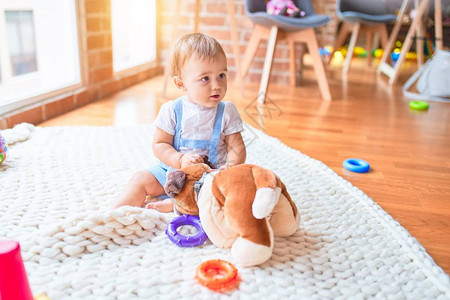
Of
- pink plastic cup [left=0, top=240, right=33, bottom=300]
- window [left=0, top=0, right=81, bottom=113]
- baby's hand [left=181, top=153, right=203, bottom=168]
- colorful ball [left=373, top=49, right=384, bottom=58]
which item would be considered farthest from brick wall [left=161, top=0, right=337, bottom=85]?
pink plastic cup [left=0, top=240, right=33, bottom=300]

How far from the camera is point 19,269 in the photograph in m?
0.55

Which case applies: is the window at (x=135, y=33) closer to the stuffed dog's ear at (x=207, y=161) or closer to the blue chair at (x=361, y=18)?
the blue chair at (x=361, y=18)

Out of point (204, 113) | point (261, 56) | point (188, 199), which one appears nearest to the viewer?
point (188, 199)

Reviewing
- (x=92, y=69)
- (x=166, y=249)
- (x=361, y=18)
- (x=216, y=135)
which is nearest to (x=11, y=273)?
(x=166, y=249)

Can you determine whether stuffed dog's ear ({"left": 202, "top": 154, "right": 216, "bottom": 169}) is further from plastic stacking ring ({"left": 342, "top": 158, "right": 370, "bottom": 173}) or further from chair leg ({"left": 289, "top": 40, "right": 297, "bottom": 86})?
chair leg ({"left": 289, "top": 40, "right": 297, "bottom": 86})

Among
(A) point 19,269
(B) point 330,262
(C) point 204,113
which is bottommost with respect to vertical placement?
(B) point 330,262

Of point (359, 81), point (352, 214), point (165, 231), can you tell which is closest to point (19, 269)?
point (165, 231)

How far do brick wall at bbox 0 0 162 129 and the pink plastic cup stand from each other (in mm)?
1118

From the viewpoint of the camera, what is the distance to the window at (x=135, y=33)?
257cm

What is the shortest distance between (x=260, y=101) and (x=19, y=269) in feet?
5.60

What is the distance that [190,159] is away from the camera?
2.89 feet

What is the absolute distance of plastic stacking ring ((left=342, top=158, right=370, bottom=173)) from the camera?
1.26 m

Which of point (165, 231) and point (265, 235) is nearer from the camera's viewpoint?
point (265, 235)

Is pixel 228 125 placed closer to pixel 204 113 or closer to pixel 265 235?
pixel 204 113
